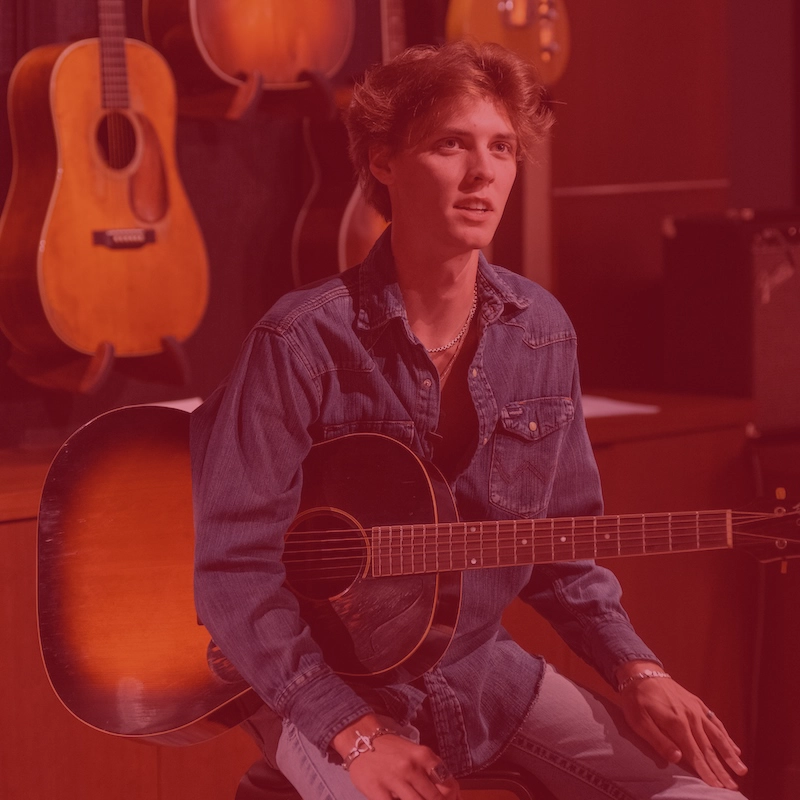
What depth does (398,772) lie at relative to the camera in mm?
1451

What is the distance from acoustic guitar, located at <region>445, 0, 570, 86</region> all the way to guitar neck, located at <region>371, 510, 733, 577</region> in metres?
1.20

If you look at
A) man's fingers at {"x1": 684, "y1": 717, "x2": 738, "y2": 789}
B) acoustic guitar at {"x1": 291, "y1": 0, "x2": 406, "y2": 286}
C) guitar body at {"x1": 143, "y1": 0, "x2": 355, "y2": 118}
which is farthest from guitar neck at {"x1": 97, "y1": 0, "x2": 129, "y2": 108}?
man's fingers at {"x1": 684, "y1": 717, "x2": 738, "y2": 789}

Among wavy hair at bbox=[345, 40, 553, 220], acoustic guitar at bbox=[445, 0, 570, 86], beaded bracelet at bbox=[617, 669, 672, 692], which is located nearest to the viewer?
wavy hair at bbox=[345, 40, 553, 220]

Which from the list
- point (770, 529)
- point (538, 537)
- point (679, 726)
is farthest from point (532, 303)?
point (679, 726)

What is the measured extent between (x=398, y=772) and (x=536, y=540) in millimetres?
331

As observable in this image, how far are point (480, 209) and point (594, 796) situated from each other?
74 centimetres

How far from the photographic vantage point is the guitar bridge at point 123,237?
223 centimetres

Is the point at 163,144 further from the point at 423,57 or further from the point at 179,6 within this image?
the point at 423,57

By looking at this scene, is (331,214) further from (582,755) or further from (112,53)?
(582,755)

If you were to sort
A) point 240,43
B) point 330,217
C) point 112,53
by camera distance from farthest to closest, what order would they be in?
point 330,217
point 240,43
point 112,53

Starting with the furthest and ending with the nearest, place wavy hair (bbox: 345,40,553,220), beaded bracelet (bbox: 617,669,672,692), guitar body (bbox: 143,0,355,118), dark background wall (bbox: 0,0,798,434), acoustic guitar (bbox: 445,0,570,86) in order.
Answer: acoustic guitar (bbox: 445,0,570,86) < dark background wall (bbox: 0,0,798,434) < guitar body (bbox: 143,0,355,118) < beaded bracelet (bbox: 617,669,672,692) < wavy hair (bbox: 345,40,553,220)

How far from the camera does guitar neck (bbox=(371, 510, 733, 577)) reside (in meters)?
1.60

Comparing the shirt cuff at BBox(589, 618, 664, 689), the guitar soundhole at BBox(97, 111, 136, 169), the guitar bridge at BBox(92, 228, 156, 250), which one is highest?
the guitar soundhole at BBox(97, 111, 136, 169)

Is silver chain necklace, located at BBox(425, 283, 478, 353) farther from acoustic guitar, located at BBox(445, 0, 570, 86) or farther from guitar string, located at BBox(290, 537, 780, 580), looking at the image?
acoustic guitar, located at BBox(445, 0, 570, 86)
